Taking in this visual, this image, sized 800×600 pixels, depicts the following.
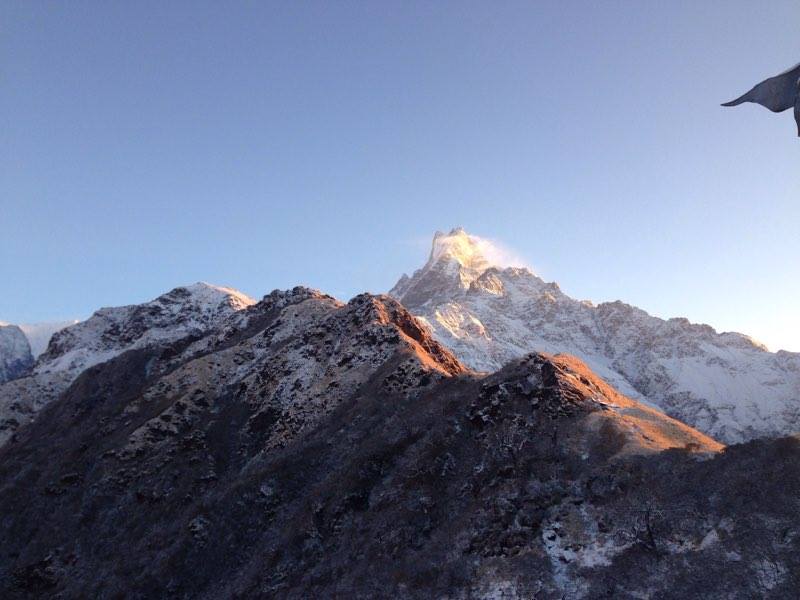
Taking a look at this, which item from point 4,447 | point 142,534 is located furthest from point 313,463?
point 4,447

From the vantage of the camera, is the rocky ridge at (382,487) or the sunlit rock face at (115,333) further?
the sunlit rock face at (115,333)

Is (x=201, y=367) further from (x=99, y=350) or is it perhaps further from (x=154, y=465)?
(x=99, y=350)

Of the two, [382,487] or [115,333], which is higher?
[115,333]

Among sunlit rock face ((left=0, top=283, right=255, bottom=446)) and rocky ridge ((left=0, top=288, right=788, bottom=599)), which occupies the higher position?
sunlit rock face ((left=0, top=283, right=255, bottom=446))

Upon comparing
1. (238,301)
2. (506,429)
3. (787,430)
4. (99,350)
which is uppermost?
(238,301)

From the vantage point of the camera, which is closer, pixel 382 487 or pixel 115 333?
pixel 382 487

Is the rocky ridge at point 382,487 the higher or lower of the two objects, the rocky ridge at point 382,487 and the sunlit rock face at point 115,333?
the lower

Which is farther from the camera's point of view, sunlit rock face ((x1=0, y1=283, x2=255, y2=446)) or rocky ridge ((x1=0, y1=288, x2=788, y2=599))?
sunlit rock face ((x1=0, y1=283, x2=255, y2=446))

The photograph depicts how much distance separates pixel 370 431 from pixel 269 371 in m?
20.5

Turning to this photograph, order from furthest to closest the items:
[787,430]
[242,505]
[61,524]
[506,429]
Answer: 1. [787,430]
2. [61,524]
3. [242,505]
4. [506,429]

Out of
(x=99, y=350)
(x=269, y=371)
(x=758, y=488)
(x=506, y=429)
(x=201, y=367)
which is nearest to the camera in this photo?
(x=758, y=488)

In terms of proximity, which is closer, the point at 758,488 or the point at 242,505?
the point at 758,488

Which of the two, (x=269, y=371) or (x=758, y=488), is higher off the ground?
(x=269, y=371)

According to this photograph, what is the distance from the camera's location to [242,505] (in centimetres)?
4488
